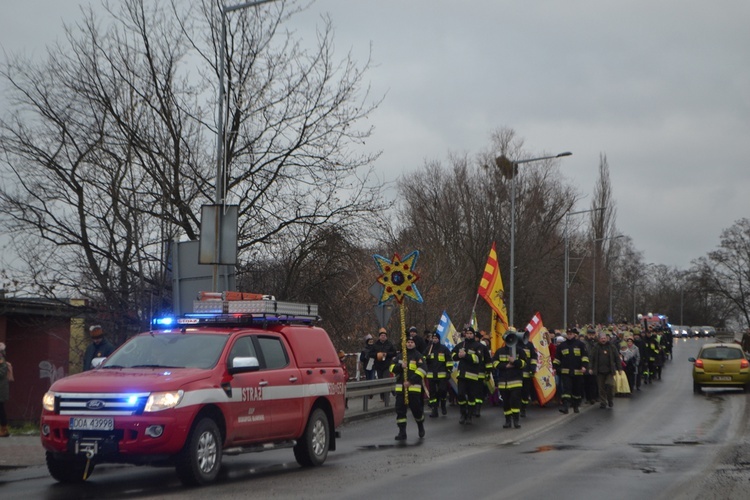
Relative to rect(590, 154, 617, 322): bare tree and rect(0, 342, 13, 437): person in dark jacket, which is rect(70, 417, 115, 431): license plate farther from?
rect(590, 154, 617, 322): bare tree

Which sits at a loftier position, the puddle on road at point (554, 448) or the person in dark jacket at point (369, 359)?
the person in dark jacket at point (369, 359)

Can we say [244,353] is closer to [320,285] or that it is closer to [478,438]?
[478,438]

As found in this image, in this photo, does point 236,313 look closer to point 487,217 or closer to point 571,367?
point 571,367

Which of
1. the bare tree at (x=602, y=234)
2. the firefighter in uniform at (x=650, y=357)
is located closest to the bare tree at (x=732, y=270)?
the bare tree at (x=602, y=234)

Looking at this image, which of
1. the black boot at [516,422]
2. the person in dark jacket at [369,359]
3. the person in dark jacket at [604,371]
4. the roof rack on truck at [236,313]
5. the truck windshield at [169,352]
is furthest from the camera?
the person in dark jacket at [369,359]

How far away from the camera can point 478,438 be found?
1758 centimetres

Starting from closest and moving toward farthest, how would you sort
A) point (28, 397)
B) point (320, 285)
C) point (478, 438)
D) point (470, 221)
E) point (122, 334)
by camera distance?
point (478, 438)
point (122, 334)
point (320, 285)
point (28, 397)
point (470, 221)

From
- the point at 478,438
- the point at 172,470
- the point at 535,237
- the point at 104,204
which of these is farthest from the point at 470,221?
the point at 172,470

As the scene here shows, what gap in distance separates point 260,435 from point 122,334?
10.4 m

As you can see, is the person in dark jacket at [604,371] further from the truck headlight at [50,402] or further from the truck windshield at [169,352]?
the truck headlight at [50,402]

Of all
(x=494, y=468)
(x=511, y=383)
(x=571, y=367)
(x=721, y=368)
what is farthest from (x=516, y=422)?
(x=721, y=368)

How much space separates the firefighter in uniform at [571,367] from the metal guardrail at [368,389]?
387 cm

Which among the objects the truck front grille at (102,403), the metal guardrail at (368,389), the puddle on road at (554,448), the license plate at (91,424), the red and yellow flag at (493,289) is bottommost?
the puddle on road at (554,448)

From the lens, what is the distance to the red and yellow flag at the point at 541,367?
25.3 meters
